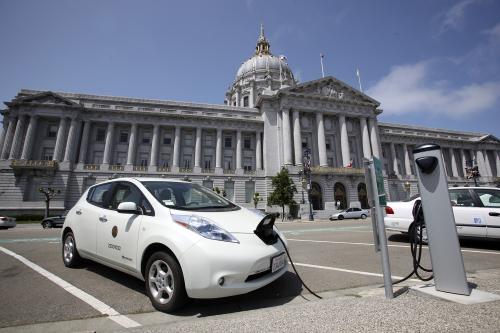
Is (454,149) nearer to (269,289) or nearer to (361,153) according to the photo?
(361,153)

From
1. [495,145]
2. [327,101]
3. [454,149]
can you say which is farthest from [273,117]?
[495,145]

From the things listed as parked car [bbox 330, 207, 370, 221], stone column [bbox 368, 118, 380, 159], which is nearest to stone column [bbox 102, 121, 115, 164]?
parked car [bbox 330, 207, 370, 221]

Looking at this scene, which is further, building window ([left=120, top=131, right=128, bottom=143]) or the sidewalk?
building window ([left=120, top=131, right=128, bottom=143])

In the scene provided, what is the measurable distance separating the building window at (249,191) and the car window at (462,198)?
31618 millimetres

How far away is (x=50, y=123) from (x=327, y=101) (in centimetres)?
4454

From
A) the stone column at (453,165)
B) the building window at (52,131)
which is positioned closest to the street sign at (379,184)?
the building window at (52,131)

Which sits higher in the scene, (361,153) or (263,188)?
(361,153)

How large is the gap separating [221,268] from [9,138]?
4496cm

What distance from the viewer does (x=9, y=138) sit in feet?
108

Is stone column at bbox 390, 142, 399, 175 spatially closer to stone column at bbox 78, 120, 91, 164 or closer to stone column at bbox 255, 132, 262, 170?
stone column at bbox 255, 132, 262, 170

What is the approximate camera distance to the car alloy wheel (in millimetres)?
4725

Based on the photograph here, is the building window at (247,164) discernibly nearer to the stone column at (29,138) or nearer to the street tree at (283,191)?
the street tree at (283,191)

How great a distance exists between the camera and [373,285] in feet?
12.3

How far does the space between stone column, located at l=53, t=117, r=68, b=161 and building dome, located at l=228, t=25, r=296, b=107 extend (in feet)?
122
